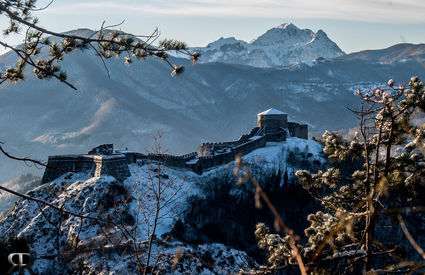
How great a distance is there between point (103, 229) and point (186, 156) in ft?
78.5

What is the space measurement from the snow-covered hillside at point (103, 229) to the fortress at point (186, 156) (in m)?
1.23

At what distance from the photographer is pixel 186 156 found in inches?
2517

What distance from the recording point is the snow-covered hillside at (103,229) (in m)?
36.7

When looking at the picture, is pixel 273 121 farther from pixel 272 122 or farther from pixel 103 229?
pixel 103 229

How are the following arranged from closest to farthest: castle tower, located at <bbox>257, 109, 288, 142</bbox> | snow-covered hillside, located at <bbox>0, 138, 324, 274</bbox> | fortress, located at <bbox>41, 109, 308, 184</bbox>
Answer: snow-covered hillside, located at <bbox>0, 138, 324, 274</bbox> → fortress, located at <bbox>41, 109, 308, 184</bbox> → castle tower, located at <bbox>257, 109, 288, 142</bbox>

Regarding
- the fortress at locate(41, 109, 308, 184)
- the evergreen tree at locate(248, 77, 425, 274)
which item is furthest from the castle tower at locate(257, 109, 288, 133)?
the evergreen tree at locate(248, 77, 425, 274)

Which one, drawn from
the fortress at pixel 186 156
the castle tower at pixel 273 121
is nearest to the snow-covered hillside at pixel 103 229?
the fortress at pixel 186 156

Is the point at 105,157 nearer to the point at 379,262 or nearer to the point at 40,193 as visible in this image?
the point at 40,193

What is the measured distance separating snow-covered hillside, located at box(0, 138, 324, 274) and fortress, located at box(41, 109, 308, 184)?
1.23 m

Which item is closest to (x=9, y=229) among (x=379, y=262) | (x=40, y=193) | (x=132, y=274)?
(x=40, y=193)

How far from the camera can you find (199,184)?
59344mm

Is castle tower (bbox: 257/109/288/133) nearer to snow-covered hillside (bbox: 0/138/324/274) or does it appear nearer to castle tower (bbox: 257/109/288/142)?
castle tower (bbox: 257/109/288/142)

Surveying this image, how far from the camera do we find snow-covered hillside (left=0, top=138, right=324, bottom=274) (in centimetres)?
3669

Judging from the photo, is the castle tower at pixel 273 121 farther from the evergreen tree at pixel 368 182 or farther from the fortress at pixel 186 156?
the evergreen tree at pixel 368 182
